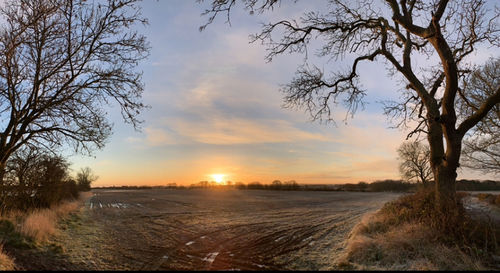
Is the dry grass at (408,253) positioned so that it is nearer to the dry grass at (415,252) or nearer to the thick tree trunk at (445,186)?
the dry grass at (415,252)

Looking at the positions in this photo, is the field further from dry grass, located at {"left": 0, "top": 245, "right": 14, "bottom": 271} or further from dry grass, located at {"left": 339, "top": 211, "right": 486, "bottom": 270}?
dry grass, located at {"left": 0, "top": 245, "right": 14, "bottom": 271}

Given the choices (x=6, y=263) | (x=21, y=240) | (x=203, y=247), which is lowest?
(x=203, y=247)

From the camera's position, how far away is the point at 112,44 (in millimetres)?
13023

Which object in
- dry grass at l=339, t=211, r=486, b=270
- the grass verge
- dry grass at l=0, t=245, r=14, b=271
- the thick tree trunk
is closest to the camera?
dry grass at l=0, t=245, r=14, b=271

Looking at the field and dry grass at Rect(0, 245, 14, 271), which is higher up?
dry grass at Rect(0, 245, 14, 271)

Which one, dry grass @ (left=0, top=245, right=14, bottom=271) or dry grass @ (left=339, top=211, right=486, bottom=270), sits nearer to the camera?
dry grass @ (left=0, top=245, right=14, bottom=271)

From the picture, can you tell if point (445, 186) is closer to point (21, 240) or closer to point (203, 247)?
point (203, 247)

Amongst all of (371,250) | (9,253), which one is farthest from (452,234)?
(9,253)

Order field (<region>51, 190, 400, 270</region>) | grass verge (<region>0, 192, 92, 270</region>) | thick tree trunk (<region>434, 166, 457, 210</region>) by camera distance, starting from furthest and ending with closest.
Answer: thick tree trunk (<region>434, 166, 457, 210</region>) → field (<region>51, 190, 400, 270</region>) → grass verge (<region>0, 192, 92, 270</region>)

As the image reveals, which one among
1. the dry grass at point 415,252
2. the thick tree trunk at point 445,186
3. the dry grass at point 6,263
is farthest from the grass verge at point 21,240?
the thick tree trunk at point 445,186

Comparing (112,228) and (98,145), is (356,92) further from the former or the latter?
(112,228)

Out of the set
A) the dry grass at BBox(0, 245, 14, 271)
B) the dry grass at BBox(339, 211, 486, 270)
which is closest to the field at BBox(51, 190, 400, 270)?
the dry grass at BBox(339, 211, 486, 270)

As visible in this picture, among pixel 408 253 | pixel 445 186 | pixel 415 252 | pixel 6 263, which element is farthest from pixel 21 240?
pixel 445 186

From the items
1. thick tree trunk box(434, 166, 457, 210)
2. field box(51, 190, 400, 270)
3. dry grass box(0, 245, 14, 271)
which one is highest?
thick tree trunk box(434, 166, 457, 210)
